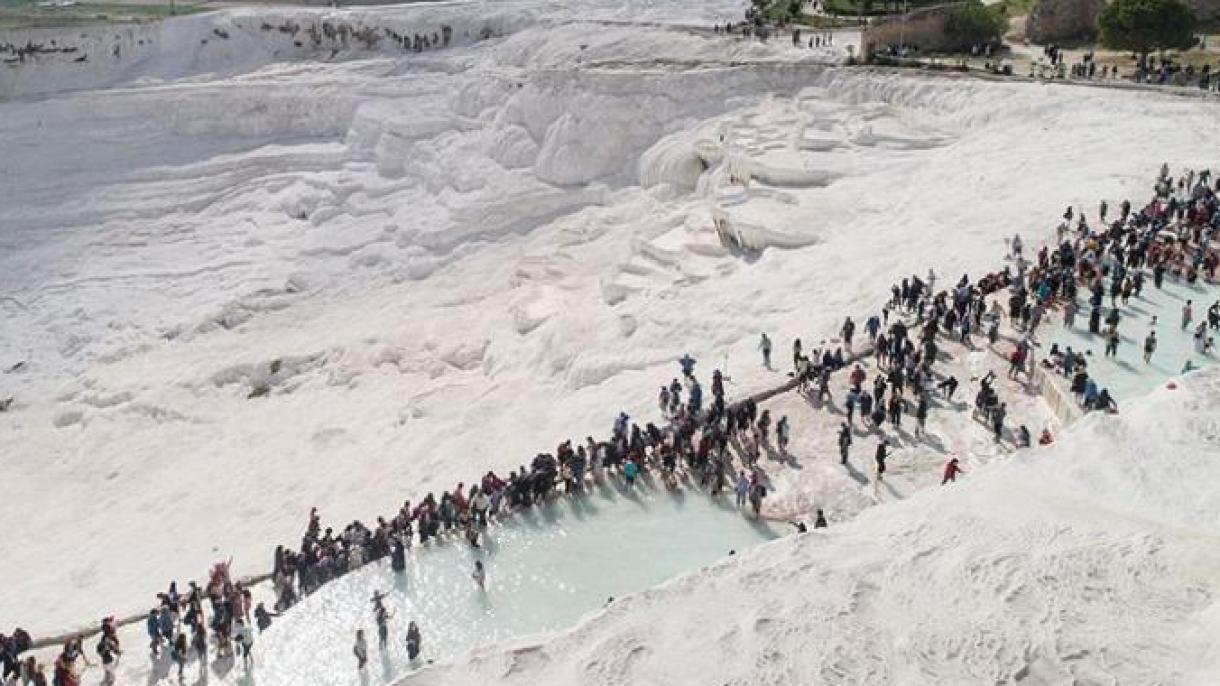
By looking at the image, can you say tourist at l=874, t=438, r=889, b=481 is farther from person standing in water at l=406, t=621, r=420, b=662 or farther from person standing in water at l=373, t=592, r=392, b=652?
person standing in water at l=373, t=592, r=392, b=652

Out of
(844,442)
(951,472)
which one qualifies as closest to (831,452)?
(844,442)

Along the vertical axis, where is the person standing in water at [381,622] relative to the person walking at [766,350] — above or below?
below

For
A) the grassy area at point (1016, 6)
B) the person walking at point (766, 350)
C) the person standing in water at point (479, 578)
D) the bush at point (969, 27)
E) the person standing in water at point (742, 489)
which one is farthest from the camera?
→ the grassy area at point (1016, 6)

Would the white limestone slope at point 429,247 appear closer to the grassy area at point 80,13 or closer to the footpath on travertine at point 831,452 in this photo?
the footpath on travertine at point 831,452

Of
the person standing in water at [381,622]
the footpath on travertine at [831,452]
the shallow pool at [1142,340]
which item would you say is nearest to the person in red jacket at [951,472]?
the footpath on travertine at [831,452]

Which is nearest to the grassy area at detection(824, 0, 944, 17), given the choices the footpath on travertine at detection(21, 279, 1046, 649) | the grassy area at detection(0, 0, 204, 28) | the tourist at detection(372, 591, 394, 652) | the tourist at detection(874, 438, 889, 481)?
the footpath on travertine at detection(21, 279, 1046, 649)

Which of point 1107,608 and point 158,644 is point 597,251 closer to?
point 158,644
